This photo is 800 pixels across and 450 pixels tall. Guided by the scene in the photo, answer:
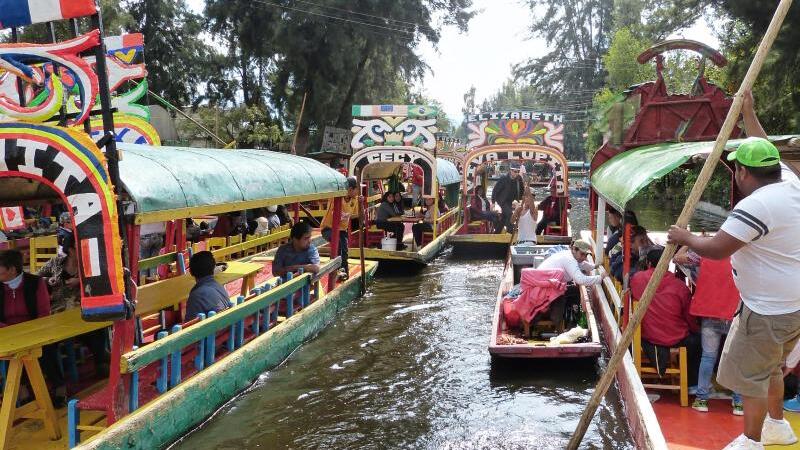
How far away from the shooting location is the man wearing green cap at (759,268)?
132 inches

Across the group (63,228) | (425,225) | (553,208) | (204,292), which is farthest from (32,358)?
(553,208)

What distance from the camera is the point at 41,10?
4.51m

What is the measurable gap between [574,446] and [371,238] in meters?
11.0

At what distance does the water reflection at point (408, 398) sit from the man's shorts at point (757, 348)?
2.40 m

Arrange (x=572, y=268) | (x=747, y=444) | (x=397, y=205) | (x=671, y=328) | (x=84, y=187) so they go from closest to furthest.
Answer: (x=747, y=444) → (x=84, y=187) → (x=671, y=328) → (x=572, y=268) → (x=397, y=205)

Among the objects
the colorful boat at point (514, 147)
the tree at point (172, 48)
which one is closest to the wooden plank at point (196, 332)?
the colorful boat at point (514, 147)

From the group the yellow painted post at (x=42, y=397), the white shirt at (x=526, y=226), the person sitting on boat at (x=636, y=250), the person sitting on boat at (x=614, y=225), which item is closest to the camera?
the yellow painted post at (x=42, y=397)

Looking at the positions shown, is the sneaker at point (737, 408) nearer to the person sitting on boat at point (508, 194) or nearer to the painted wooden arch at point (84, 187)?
the painted wooden arch at point (84, 187)

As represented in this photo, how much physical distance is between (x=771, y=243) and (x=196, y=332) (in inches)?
177

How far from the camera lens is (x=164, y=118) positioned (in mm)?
26859

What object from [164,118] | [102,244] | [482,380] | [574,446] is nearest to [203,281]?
[102,244]

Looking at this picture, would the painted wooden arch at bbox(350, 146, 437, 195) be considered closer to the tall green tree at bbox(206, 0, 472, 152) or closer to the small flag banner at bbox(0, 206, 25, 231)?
the small flag banner at bbox(0, 206, 25, 231)

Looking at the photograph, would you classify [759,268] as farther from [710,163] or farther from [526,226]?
[526,226]

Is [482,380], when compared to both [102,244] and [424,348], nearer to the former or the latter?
[424,348]
